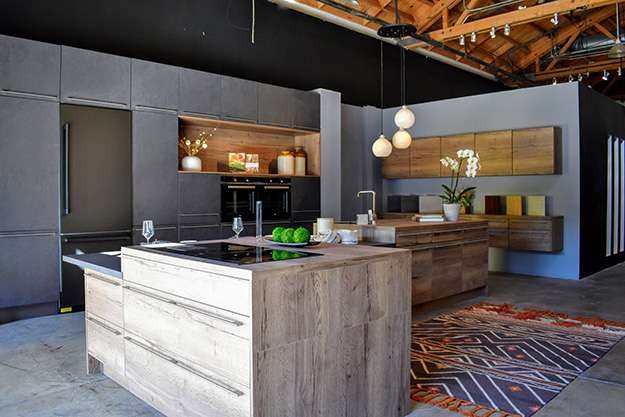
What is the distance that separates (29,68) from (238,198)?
103 inches

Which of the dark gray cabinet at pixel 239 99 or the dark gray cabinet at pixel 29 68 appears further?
the dark gray cabinet at pixel 239 99

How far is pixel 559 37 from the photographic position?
35.9 feet

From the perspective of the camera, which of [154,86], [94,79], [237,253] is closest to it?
[237,253]

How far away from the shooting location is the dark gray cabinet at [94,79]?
4.84 m

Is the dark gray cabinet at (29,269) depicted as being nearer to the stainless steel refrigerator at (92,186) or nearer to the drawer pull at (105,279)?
the stainless steel refrigerator at (92,186)

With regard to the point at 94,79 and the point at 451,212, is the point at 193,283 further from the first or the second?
the point at 451,212

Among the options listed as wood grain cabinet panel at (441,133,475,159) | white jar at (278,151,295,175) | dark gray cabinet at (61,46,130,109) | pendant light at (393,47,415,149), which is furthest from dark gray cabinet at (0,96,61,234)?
wood grain cabinet panel at (441,133,475,159)

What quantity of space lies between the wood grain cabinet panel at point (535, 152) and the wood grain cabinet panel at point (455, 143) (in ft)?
2.23

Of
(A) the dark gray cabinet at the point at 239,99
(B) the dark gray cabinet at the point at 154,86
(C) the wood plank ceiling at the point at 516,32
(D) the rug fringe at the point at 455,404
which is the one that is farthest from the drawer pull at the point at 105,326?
(C) the wood plank ceiling at the point at 516,32

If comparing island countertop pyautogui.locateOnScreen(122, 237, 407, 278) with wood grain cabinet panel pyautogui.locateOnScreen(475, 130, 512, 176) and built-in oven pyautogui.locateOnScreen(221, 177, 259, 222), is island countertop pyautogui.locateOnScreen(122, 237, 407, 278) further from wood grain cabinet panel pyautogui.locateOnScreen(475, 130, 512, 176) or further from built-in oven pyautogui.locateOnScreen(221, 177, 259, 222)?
wood grain cabinet panel pyautogui.locateOnScreen(475, 130, 512, 176)

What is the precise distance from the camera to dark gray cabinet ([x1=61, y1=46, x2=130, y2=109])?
15.9ft

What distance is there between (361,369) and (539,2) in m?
7.86

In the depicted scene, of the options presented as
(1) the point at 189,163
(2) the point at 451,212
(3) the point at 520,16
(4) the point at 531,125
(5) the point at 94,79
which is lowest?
(2) the point at 451,212

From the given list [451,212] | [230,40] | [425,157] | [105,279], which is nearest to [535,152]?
[425,157]
